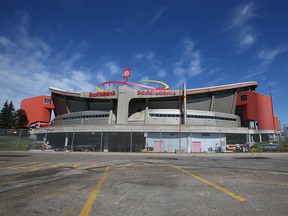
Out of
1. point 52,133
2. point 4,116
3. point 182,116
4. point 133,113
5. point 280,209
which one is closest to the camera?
point 280,209

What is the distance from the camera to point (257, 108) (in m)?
58.8

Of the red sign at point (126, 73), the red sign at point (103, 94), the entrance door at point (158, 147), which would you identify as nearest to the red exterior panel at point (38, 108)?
the red sign at point (103, 94)

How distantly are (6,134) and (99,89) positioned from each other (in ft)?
107

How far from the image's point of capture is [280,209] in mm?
4023

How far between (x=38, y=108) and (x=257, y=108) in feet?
234

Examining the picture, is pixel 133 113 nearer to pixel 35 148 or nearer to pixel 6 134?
pixel 35 148

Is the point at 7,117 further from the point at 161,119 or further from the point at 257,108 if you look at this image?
the point at 257,108

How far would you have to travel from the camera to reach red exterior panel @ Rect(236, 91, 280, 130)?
58938mm

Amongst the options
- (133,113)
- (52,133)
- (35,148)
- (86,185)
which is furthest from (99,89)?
(86,185)

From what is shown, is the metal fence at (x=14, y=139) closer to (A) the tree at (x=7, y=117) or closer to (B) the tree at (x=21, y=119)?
(B) the tree at (x=21, y=119)

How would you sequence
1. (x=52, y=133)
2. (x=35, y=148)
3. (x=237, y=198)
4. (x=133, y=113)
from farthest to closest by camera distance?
(x=133, y=113) < (x=52, y=133) < (x=35, y=148) < (x=237, y=198)

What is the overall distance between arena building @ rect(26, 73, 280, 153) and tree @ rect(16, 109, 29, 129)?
10.2 metres

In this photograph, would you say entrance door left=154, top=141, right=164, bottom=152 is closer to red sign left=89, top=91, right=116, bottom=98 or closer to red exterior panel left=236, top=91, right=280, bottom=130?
red sign left=89, top=91, right=116, bottom=98

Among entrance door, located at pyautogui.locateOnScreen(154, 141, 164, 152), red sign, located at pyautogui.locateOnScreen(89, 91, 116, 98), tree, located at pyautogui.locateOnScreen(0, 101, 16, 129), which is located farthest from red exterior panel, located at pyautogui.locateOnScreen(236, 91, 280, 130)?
tree, located at pyautogui.locateOnScreen(0, 101, 16, 129)
